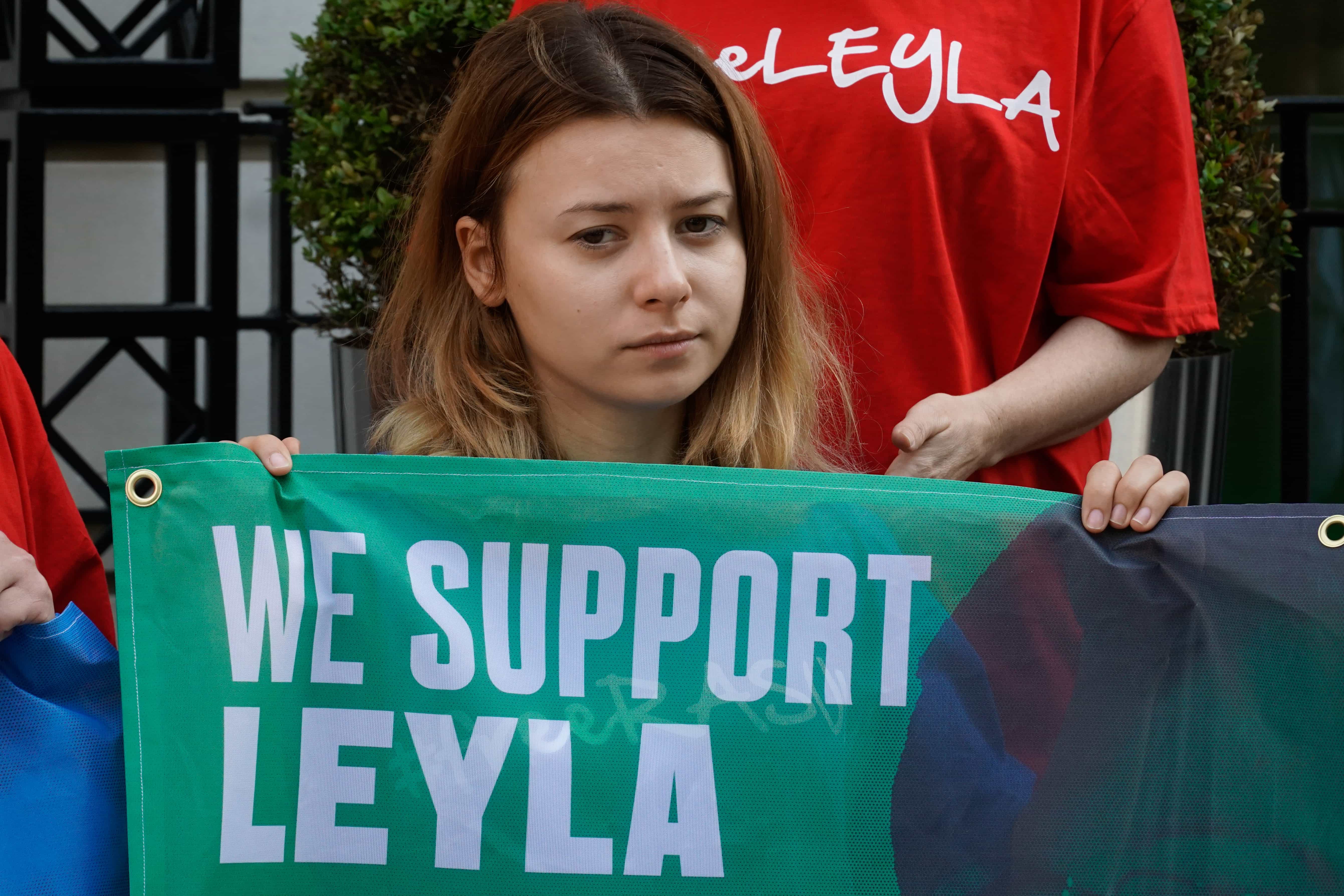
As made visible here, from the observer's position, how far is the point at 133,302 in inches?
225

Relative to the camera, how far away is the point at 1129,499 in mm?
1577

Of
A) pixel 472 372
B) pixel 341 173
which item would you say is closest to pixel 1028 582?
pixel 472 372

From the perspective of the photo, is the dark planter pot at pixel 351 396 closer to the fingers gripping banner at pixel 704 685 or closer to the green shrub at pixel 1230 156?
the fingers gripping banner at pixel 704 685

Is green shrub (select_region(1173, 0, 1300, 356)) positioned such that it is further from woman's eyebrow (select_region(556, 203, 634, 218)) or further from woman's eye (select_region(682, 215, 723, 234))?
woman's eyebrow (select_region(556, 203, 634, 218))

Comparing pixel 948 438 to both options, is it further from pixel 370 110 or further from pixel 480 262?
pixel 370 110

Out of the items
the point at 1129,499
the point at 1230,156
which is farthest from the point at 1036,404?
the point at 1230,156

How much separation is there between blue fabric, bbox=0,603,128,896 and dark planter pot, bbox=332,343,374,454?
2093 millimetres

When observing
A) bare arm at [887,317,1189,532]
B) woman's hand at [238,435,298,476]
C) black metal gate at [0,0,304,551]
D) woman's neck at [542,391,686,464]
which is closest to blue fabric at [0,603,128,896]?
woman's hand at [238,435,298,476]

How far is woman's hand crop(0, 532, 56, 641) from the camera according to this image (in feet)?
4.63

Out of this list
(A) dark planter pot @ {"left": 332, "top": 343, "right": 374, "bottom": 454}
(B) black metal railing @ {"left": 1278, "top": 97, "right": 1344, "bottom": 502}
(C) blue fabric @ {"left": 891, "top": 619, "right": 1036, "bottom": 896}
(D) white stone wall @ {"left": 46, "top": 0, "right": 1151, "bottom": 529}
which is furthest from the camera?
(D) white stone wall @ {"left": 46, "top": 0, "right": 1151, "bottom": 529}

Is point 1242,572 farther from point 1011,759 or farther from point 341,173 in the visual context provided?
point 341,173

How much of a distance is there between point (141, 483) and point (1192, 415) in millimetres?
3063

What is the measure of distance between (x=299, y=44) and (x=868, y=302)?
2.42 metres

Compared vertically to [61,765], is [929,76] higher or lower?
higher
